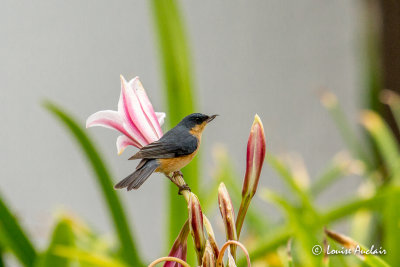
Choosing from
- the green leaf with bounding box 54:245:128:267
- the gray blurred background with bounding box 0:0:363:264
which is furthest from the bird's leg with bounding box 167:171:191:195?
the gray blurred background with bounding box 0:0:363:264

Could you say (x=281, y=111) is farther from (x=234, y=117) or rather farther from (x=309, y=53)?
(x=234, y=117)

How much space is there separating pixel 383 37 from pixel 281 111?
1.28 ft

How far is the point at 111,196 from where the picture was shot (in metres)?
0.69

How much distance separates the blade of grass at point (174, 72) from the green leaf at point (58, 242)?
4.9 inches

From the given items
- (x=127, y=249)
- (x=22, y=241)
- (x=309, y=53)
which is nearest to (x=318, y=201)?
(x=309, y=53)

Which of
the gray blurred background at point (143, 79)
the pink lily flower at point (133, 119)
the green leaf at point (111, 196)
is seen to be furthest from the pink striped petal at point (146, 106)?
the gray blurred background at point (143, 79)

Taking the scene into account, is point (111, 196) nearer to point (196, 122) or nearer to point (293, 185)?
point (293, 185)

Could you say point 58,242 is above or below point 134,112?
below

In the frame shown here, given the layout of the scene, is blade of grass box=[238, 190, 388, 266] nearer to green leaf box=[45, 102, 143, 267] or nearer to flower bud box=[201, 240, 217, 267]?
green leaf box=[45, 102, 143, 267]

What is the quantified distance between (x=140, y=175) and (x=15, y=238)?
486 millimetres

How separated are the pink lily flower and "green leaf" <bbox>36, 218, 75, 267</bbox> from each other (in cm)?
39

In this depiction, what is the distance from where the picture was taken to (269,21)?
1.65 metres

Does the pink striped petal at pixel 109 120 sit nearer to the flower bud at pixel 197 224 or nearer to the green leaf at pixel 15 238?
the flower bud at pixel 197 224

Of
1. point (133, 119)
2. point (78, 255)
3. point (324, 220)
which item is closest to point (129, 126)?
point (133, 119)
